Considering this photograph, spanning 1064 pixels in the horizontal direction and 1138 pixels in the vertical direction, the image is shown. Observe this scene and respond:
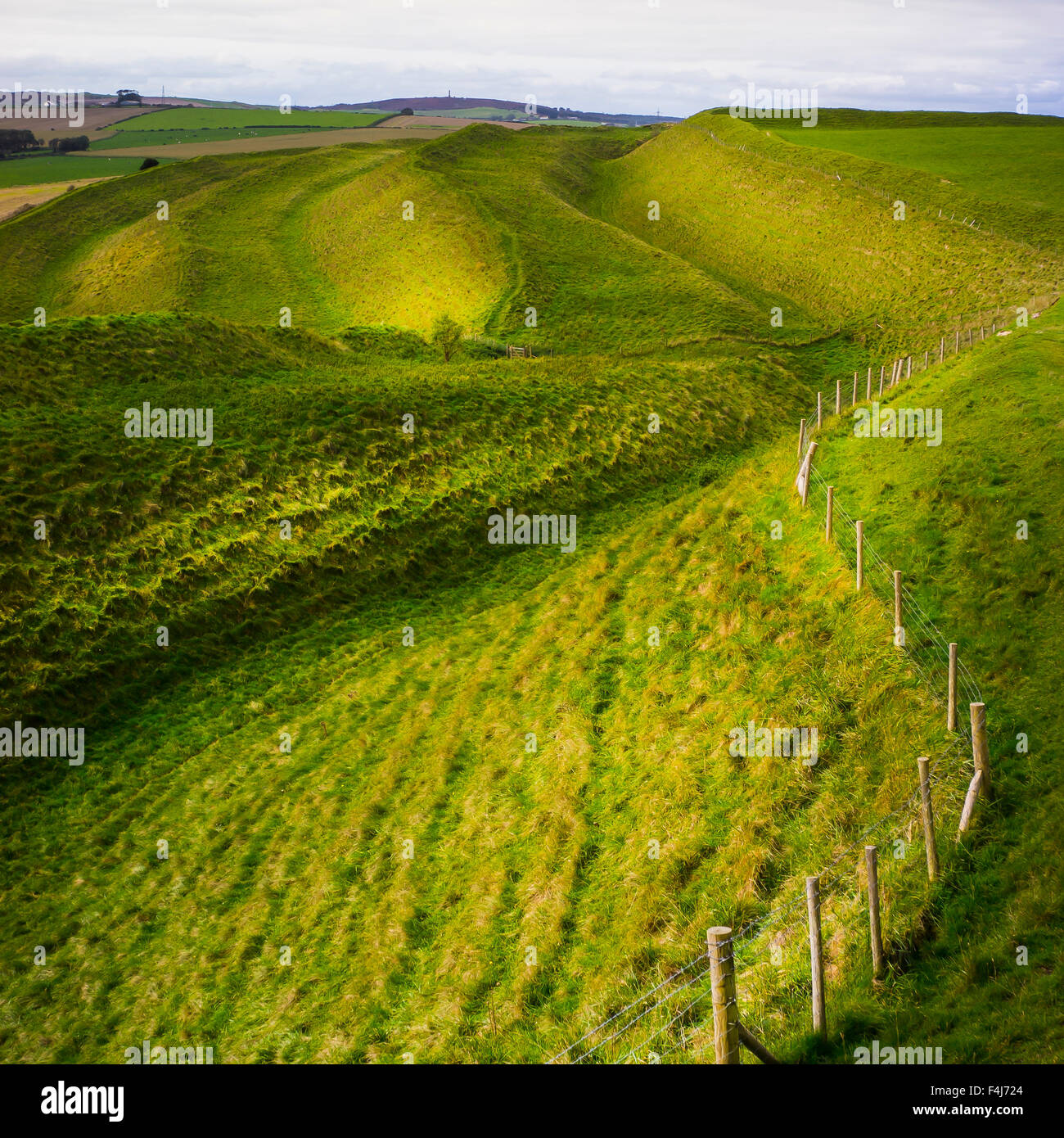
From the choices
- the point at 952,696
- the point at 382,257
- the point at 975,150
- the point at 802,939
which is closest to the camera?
the point at 802,939

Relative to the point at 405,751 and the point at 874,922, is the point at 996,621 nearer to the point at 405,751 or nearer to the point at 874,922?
the point at 874,922

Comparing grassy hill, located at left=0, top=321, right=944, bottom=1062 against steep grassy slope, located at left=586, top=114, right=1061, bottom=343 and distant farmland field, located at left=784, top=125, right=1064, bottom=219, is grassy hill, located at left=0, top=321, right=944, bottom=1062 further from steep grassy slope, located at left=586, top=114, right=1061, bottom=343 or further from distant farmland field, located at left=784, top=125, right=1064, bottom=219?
distant farmland field, located at left=784, top=125, right=1064, bottom=219

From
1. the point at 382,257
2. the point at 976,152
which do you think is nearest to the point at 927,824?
the point at 382,257

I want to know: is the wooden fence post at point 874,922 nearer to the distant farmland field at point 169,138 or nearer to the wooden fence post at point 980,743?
the wooden fence post at point 980,743

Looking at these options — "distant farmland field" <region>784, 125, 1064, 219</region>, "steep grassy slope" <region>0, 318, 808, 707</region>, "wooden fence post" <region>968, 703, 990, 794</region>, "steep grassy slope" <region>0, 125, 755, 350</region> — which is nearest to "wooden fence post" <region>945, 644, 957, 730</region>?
"wooden fence post" <region>968, 703, 990, 794</region>
